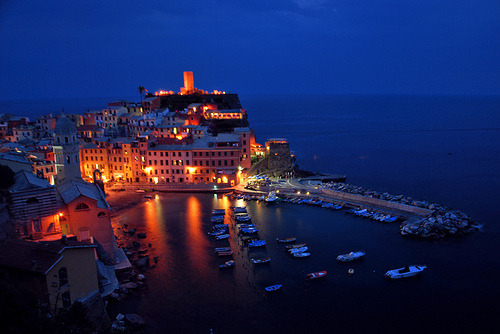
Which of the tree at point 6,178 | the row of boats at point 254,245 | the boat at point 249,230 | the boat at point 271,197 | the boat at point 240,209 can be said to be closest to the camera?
the row of boats at point 254,245

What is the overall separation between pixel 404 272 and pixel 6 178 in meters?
31.4

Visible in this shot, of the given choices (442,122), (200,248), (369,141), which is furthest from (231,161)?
(442,122)

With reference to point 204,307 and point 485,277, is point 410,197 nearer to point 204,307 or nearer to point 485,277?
point 485,277

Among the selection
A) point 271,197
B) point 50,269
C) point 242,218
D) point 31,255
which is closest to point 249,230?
point 242,218

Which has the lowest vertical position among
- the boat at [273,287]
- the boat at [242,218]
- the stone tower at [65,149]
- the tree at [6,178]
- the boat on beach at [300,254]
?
the boat at [273,287]

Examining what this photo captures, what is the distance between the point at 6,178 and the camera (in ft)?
100

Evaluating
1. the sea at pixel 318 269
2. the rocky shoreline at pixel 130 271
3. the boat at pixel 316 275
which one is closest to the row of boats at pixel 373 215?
the sea at pixel 318 269

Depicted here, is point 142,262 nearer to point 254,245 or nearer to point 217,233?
point 217,233

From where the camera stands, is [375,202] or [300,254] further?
[375,202]

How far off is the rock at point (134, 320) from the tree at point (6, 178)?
15323 millimetres

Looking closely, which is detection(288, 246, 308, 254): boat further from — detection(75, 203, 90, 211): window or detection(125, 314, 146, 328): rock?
detection(75, 203, 90, 211): window

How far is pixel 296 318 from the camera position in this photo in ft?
76.4

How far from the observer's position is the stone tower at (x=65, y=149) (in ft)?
116

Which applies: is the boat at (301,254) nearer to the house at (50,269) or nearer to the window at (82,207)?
the window at (82,207)
